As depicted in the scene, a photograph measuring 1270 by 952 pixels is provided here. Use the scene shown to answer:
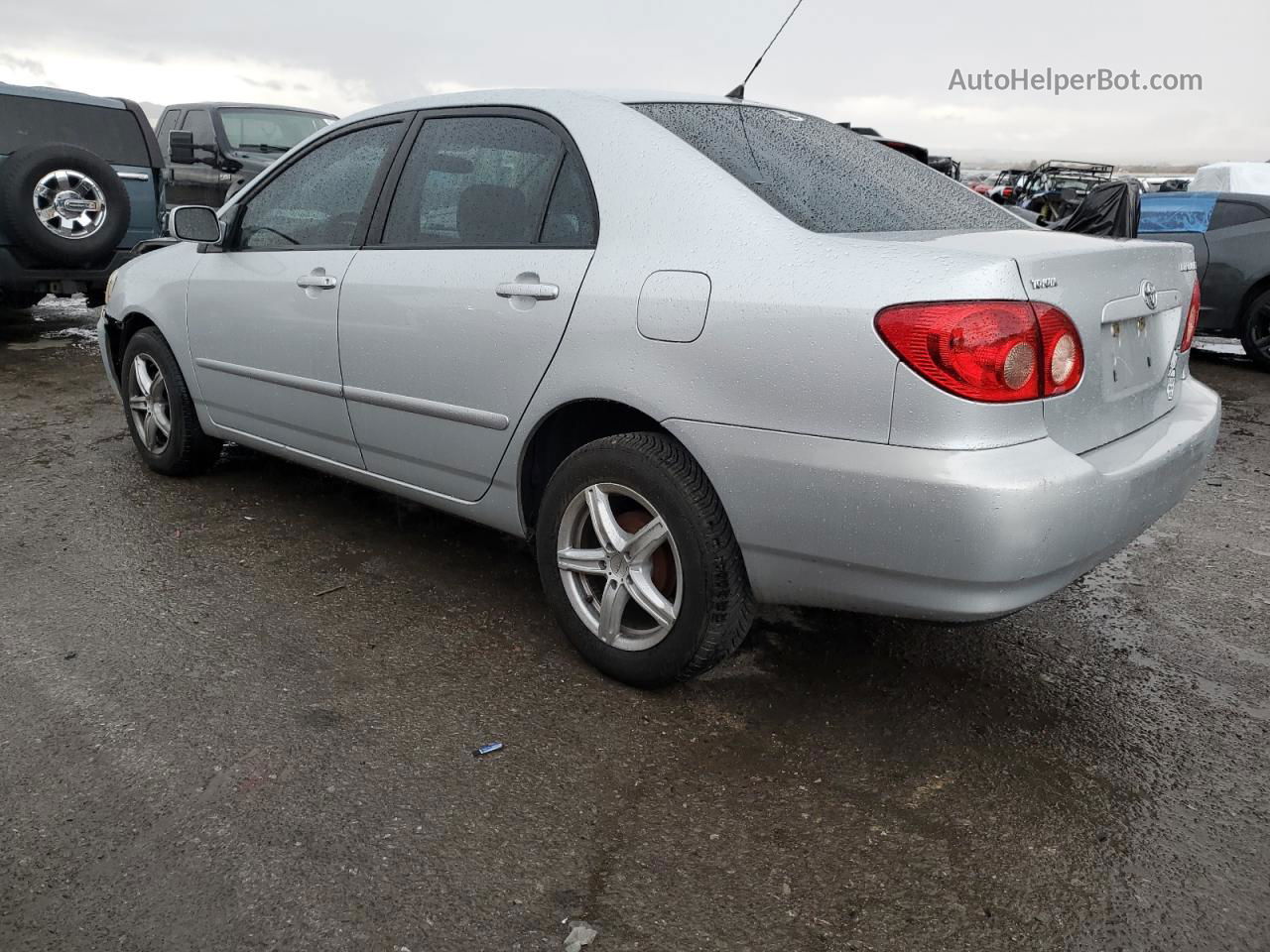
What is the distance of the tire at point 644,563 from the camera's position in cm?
263

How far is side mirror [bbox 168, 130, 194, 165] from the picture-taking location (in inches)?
426

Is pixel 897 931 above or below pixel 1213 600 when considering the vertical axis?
above

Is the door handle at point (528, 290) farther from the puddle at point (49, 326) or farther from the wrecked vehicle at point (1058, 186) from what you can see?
the wrecked vehicle at point (1058, 186)

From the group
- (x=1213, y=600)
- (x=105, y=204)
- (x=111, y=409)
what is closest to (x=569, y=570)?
(x=1213, y=600)

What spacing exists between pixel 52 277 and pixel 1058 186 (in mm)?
14389

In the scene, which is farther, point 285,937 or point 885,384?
point 885,384

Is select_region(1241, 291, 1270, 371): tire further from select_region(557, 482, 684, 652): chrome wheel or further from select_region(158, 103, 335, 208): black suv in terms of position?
select_region(158, 103, 335, 208): black suv

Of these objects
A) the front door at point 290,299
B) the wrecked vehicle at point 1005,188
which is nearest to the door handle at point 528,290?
the front door at point 290,299

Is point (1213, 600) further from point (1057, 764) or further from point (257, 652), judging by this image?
point (257, 652)

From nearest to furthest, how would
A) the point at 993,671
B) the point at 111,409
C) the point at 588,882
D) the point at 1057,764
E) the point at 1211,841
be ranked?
the point at 588,882 → the point at 1211,841 → the point at 1057,764 → the point at 993,671 → the point at 111,409

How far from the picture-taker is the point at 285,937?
77.0 inches

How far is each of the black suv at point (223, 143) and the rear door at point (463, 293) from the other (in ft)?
27.3

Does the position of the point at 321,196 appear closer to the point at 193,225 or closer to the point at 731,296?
the point at 193,225

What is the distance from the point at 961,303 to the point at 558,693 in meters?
1.45
